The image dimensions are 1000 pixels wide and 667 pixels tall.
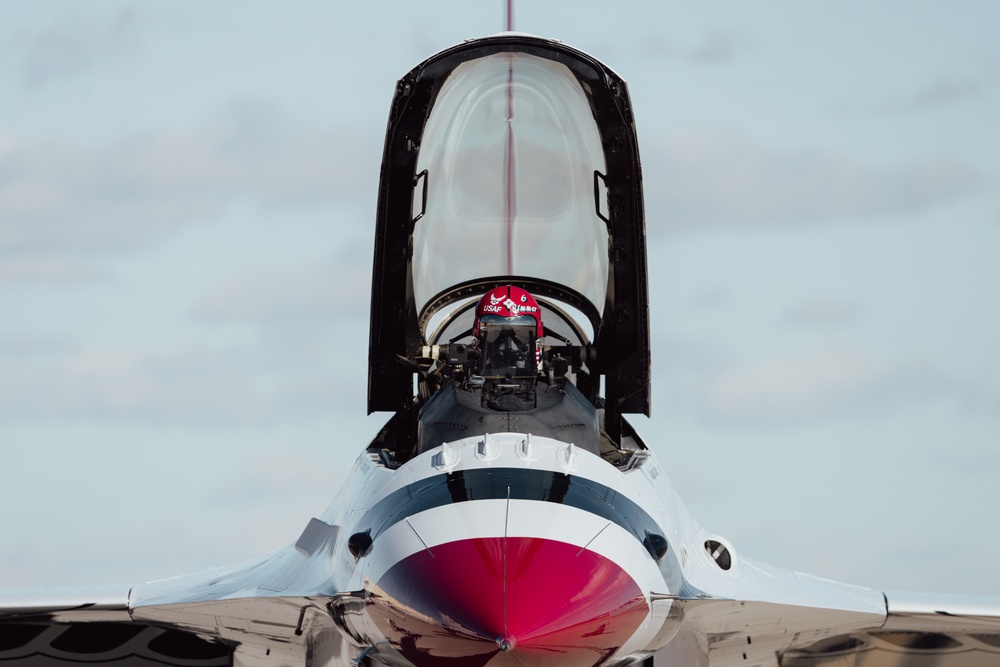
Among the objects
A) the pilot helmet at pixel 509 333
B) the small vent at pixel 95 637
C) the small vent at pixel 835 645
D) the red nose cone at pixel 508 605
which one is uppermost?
the pilot helmet at pixel 509 333

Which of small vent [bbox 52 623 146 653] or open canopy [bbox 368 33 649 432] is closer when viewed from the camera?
small vent [bbox 52 623 146 653]

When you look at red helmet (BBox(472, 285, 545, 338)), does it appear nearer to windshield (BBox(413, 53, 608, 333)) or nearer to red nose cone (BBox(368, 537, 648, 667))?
windshield (BBox(413, 53, 608, 333))

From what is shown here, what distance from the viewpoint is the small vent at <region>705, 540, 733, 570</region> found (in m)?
13.3

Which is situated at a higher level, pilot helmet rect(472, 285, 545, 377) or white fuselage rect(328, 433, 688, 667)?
pilot helmet rect(472, 285, 545, 377)

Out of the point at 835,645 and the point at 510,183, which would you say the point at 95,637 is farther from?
the point at 835,645

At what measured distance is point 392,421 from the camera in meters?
14.6

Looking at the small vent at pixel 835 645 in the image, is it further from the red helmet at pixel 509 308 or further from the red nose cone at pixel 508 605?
the red helmet at pixel 509 308

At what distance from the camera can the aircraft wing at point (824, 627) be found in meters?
12.2

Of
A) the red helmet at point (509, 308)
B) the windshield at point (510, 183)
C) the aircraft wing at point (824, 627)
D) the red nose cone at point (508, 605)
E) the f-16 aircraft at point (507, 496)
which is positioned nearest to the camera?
the red nose cone at point (508, 605)

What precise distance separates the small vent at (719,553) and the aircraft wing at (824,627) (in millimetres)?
162

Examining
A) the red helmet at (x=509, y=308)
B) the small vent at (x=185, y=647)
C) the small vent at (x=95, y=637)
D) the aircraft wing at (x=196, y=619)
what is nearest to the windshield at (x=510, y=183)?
the red helmet at (x=509, y=308)

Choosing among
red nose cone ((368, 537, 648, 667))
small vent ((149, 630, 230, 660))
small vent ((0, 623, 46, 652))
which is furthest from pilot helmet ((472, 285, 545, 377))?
small vent ((0, 623, 46, 652))

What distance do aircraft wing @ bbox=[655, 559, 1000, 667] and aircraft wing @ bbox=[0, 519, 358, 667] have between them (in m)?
2.80

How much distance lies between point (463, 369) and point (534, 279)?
8.03 ft
